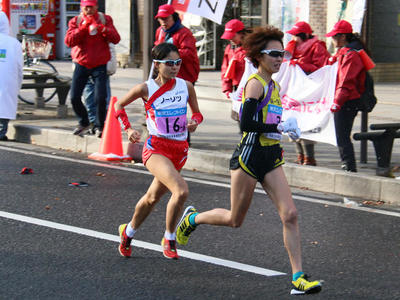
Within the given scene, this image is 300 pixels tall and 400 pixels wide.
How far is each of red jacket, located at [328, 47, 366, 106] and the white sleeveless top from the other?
337 cm

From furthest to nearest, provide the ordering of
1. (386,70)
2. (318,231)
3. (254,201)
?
(386,70)
(254,201)
(318,231)

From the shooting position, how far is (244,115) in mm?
5660

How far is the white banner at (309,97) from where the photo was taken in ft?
32.7

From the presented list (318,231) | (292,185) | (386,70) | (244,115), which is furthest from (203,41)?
(244,115)

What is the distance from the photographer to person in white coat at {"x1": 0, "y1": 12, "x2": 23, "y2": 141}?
12186 millimetres

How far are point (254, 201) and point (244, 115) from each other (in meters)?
3.01

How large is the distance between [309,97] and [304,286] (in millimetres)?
5068

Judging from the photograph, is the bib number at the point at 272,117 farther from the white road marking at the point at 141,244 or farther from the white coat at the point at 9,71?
the white coat at the point at 9,71

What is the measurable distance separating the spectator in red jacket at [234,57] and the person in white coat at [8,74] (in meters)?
3.43

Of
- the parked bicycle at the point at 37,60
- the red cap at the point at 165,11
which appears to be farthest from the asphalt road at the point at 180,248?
the parked bicycle at the point at 37,60

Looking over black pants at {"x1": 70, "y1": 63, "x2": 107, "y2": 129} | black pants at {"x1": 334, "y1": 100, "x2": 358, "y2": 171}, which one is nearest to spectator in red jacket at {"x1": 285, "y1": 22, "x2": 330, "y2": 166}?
black pants at {"x1": 334, "y1": 100, "x2": 358, "y2": 171}

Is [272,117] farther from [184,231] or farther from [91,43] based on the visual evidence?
[91,43]

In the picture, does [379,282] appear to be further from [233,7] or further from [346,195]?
[233,7]

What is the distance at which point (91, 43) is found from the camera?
1148cm
